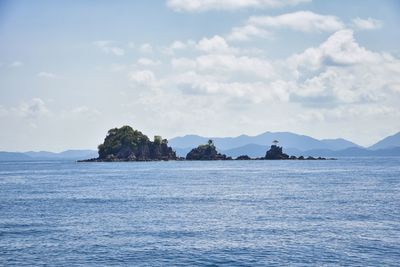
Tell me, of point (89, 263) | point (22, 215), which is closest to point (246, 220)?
point (89, 263)

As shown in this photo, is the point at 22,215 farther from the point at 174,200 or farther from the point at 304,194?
the point at 304,194

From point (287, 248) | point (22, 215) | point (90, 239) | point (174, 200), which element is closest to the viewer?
point (287, 248)

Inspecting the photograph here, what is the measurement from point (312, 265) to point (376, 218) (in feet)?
91.2

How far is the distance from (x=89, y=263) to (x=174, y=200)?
47.5 m

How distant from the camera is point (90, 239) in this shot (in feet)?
169

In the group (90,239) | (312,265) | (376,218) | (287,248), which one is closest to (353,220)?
(376,218)

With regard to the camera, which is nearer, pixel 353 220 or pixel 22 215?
pixel 353 220

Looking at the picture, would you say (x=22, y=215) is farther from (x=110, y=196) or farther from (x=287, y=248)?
(x=287, y=248)

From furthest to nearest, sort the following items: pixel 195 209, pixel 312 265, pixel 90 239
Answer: pixel 195 209
pixel 90 239
pixel 312 265

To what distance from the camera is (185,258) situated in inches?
1708

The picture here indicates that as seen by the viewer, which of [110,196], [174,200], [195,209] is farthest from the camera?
[110,196]

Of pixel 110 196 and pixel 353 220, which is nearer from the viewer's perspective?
pixel 353 220

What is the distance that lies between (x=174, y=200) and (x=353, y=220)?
120 ft

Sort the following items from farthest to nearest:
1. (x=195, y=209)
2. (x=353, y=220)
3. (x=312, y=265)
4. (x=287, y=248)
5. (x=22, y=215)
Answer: (x=195, y=209) < (x=22, y=215) < (x=353, y=220) < (x=287, y=248) < (x=312, y=265)
